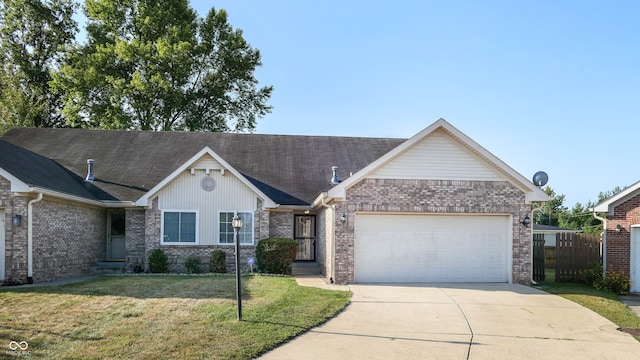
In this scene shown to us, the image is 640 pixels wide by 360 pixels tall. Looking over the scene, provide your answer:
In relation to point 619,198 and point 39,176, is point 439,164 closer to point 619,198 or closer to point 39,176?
point 619,198

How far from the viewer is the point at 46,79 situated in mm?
36688

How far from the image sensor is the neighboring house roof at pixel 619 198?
14.6m

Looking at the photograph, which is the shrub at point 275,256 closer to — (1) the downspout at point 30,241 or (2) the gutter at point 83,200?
(2) the gutter at point 83,200

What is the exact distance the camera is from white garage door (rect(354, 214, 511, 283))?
15.0m

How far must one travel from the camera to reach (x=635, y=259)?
47.8 feet

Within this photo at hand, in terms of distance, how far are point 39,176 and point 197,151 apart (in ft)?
26.5

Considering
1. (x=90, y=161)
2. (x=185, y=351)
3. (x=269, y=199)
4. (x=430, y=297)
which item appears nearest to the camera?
(x=185, y=351)

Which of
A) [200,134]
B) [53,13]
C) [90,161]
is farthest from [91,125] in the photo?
[90,161]

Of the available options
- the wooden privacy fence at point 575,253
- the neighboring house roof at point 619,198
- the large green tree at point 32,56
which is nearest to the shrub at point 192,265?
the wooden privacy fence at point 575,253

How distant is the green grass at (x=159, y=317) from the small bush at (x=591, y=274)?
8.13m

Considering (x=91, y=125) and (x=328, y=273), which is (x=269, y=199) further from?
(x=91, y=125)

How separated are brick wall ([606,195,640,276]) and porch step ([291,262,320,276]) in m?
9.06

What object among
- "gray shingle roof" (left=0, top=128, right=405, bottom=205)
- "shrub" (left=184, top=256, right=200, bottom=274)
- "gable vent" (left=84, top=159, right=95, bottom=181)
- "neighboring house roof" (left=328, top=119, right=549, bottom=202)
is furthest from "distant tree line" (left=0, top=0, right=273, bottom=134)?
"neighboring house roof" (left=328, top=119, right=549, bottom=202)

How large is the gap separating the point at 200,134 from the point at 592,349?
64.5 feet
